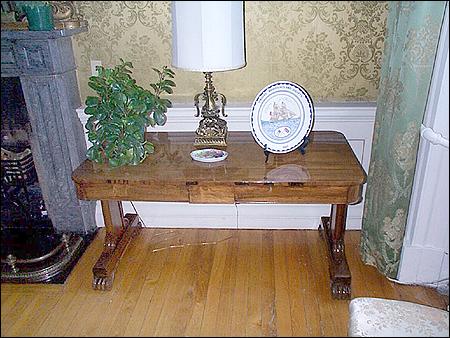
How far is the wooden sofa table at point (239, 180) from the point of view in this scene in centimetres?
139

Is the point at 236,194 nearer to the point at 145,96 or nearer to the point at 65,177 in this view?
the point at 145,96

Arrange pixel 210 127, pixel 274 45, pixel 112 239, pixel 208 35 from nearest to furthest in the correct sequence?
pixel 208 35, pixel 274 45, pixel 210 127, pixel 112 239

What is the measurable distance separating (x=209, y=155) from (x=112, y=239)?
605 millimetres

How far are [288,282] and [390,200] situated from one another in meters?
0.49

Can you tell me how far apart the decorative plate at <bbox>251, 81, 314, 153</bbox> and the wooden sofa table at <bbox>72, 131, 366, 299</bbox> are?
7 cm

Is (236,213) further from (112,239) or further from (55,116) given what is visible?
(55,116)

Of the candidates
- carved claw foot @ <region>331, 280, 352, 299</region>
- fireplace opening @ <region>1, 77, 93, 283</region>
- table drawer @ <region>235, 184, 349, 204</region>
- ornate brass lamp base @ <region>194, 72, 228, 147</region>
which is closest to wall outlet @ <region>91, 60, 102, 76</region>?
fireplace opening @ <region>1, 77, 93, 283</region>

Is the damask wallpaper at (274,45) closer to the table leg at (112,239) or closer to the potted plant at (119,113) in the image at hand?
the potted plant at (119,113)

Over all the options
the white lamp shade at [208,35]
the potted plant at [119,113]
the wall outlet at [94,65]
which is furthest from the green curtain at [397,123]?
the wall outlet at [94,65]

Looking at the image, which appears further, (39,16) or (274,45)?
(274,45)

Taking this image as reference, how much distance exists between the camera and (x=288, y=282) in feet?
4.93

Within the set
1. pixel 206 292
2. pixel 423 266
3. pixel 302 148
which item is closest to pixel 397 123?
pixel 302 148

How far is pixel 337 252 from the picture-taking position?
1646mm

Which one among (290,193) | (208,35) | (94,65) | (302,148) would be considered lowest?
(290,193)
